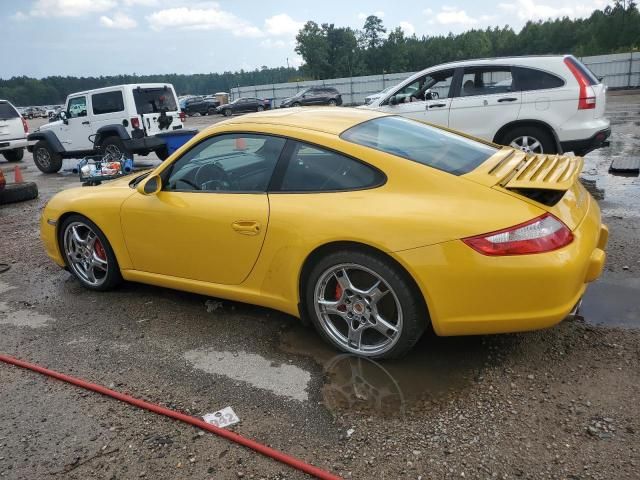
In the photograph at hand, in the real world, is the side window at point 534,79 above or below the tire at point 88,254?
above

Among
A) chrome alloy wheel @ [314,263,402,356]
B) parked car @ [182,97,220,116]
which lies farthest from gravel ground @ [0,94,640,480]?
parked car @ [182,97,220,116]

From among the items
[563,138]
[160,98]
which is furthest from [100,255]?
[160,98]

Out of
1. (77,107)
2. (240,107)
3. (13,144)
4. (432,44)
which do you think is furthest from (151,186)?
(432,44)

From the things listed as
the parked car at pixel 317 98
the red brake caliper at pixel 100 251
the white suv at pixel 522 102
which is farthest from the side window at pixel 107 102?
the parked car at pixel 317 98

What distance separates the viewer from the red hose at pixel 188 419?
2326mm

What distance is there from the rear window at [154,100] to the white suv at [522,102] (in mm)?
6161

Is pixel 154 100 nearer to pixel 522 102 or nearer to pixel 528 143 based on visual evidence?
pixel 522 102

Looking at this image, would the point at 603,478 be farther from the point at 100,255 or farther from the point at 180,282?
the point at 100,255

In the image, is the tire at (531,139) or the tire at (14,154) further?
the tire at (14,154)

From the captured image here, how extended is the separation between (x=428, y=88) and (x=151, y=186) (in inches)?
226

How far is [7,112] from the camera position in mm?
14680

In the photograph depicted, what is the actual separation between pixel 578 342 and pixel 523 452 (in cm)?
111

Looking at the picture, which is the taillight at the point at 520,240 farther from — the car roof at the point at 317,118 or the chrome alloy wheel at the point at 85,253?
the chrome alloy wheel at the point at 85,253

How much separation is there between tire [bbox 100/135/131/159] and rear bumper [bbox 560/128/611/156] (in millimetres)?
8426
